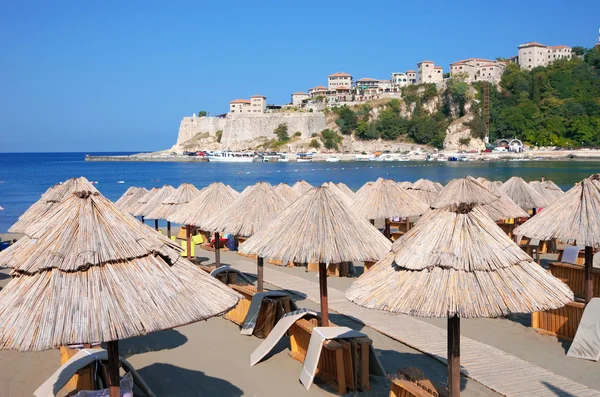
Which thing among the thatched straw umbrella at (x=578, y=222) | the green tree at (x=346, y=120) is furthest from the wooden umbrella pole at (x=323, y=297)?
the green tree at (x=346, y=120)

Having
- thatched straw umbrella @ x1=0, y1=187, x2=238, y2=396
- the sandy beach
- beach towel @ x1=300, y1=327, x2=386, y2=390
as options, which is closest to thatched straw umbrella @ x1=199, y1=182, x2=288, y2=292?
the sandy beach

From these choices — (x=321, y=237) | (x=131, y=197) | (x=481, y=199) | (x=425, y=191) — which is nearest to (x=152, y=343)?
(x=321, y=237)

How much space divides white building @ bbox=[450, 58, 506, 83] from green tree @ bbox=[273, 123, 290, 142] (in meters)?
34.4

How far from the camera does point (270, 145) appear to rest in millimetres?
110938

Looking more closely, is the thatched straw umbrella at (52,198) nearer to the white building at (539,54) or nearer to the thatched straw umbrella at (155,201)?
the thatched straw umbrella at (155,201)

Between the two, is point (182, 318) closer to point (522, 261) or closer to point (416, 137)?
point (522, 261)

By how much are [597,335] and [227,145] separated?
365 feet

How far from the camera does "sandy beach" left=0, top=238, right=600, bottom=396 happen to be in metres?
7.05

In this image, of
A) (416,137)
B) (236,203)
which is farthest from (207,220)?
(416,137)

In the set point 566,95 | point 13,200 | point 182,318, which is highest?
point 566,95

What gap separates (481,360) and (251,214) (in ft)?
15.6

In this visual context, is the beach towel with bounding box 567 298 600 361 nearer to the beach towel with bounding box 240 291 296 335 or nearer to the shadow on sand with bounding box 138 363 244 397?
the beach towel with bounding box 240 291 296 335

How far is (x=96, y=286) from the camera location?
4.24 m

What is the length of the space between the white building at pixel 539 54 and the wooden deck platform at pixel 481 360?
115276 mm
